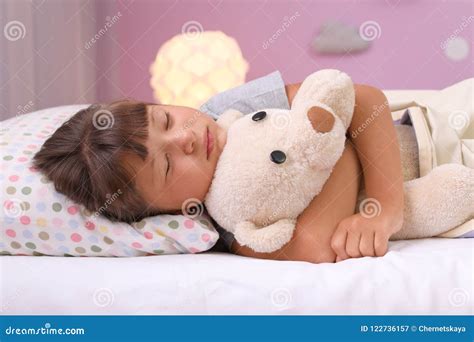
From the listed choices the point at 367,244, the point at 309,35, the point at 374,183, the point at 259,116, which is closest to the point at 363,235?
the point at 367,244

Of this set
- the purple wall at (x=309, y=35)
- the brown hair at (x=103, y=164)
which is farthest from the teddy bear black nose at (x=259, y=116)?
the purple wall at (x=309, y=35)

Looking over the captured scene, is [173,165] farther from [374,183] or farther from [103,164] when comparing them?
[374,183]

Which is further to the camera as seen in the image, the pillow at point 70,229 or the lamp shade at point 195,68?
the lamp shade at point 195,68

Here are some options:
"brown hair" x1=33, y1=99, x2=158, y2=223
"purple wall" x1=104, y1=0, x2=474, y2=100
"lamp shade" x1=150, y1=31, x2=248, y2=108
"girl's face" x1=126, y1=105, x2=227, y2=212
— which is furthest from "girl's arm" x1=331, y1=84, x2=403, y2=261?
"purple wall" x1=104, y1=0, x2=474, y2=100

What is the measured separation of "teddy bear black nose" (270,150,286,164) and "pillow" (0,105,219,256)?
0.20 metres

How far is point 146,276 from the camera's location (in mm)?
982

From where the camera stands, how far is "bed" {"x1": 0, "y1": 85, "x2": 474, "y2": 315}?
0.91m

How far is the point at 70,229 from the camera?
1126 mm

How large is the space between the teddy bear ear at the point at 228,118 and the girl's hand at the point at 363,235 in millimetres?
324

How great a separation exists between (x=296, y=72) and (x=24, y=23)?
43.0 inches

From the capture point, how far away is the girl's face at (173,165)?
112 centimetres

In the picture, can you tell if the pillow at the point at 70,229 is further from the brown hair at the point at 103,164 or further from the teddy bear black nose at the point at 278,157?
the teddy bear black nose at the point at 278,157

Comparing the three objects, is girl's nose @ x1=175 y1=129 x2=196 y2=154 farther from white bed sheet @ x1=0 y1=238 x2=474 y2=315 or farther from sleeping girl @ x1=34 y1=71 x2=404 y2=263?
white bed sheet @ x1=0 y1=238 x2=474 y2=315
